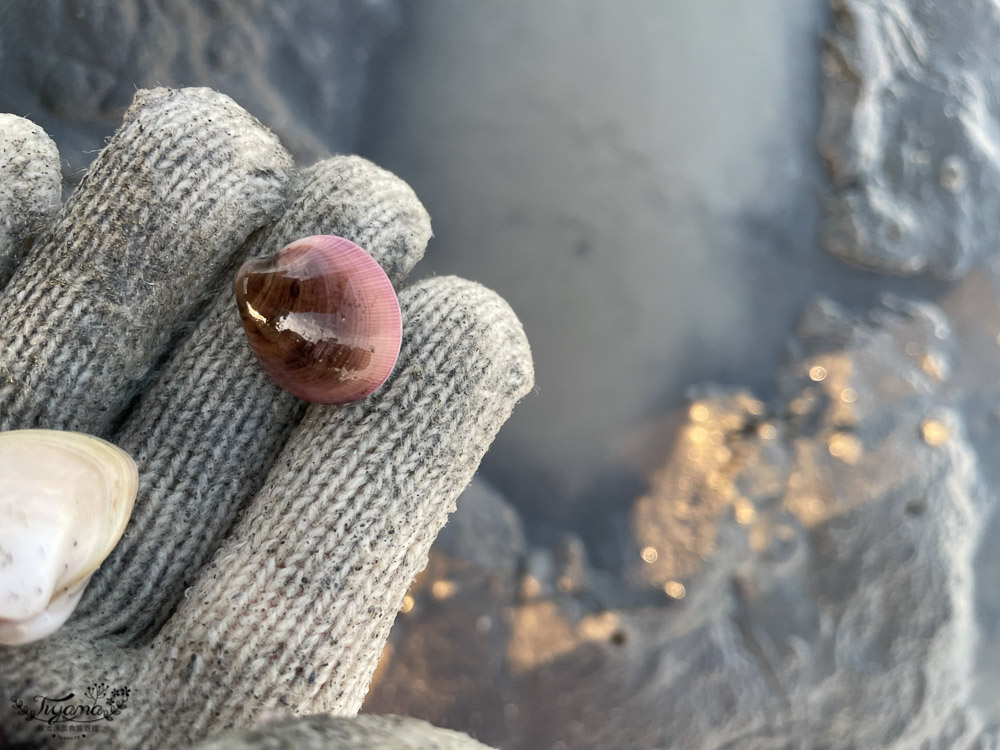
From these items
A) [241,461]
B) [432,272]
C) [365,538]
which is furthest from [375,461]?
[432,272]

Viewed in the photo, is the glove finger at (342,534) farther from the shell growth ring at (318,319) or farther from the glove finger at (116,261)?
the glove finger at (116,261)

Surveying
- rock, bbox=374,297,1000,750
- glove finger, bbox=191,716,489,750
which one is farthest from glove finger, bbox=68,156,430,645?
rock, bbox=374,297,1000,750

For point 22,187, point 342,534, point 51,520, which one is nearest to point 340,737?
point 342,534

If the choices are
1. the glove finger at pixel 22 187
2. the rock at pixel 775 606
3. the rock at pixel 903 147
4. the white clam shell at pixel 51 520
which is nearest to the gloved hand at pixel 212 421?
Answer: the glove finger at pixel 22 187

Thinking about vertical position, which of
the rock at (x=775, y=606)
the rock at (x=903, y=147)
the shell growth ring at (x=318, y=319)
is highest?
the rock at (x=903, y=147)

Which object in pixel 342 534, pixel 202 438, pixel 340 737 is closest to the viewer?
pixel 340 737

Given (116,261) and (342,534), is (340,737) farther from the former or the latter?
(116,261)
